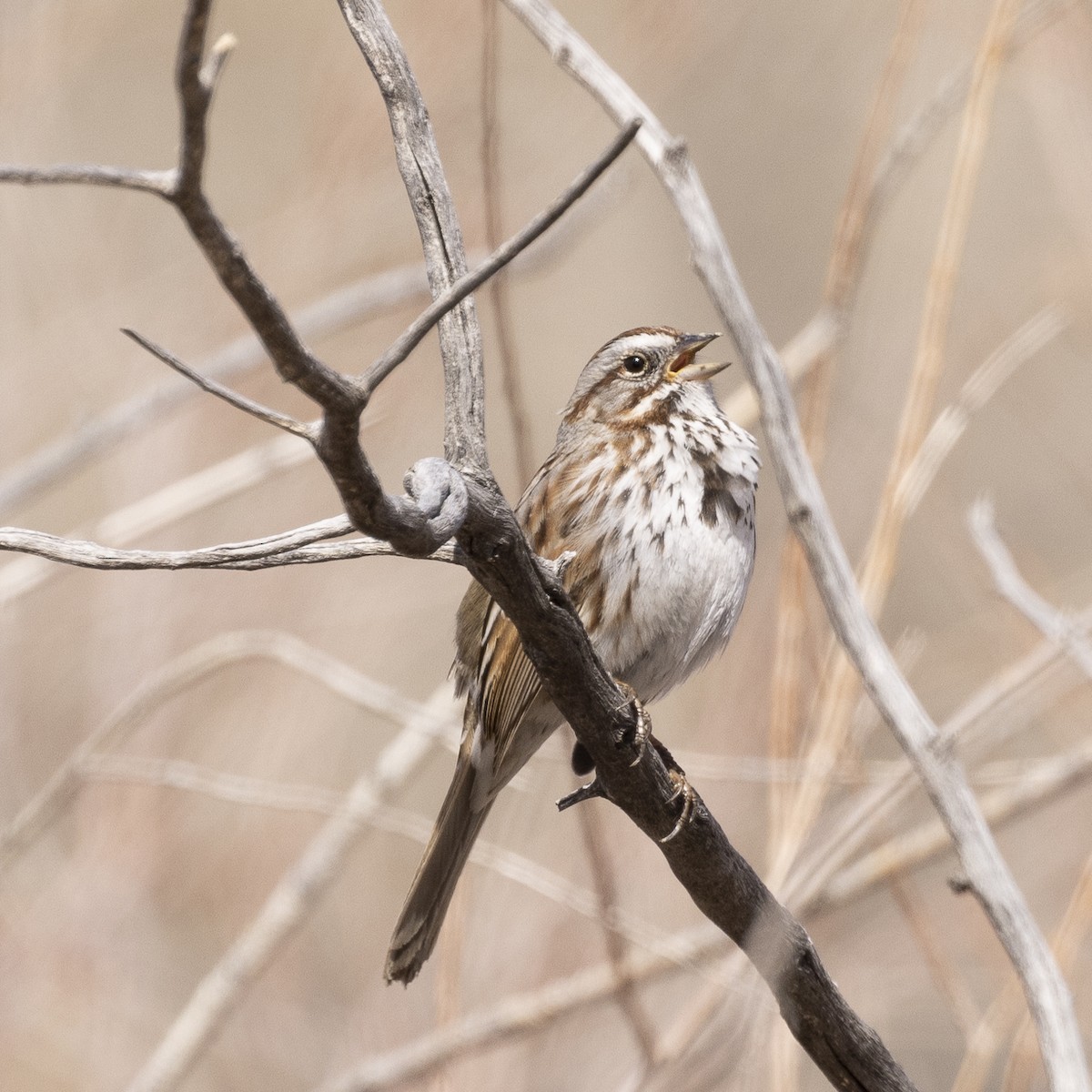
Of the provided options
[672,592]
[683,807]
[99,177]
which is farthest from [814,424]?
[99,177]

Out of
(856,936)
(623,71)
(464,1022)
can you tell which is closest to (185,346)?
(623,71)

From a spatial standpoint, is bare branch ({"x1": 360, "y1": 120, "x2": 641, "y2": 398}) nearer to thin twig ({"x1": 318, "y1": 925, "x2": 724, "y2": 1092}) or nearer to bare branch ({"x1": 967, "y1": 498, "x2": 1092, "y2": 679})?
bare branch ({"x1": 967, "y1": 498, "x2": 1092, "y2": 679})

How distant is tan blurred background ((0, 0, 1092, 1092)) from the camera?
12.9 feet

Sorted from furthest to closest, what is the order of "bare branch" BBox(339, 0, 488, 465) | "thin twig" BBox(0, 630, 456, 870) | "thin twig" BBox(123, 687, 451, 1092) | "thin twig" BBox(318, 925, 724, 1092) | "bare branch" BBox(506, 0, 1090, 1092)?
1. "thin twig" BBox(123, 687, 451, 1092)
2. "thin twig" BBox(0, 630, 456, 870)
3. "thin twig" BBox(318, 925, 724, 1092)
4. "bare branch" BBox(506, 0, 1090, 1092)
5. "bare branch" BBox(339, 0, 488, 465)

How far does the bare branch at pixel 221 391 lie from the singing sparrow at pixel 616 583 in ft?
4.99

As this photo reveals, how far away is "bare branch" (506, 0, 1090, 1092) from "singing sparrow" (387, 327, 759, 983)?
2.14ft

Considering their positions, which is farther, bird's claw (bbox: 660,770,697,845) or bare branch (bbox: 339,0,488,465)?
bird's claw (bbox: 660,770,697,845)

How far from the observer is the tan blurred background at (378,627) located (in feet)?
12.9

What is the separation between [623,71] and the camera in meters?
4.39

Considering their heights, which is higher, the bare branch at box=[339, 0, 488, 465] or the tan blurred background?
the tan blurred background

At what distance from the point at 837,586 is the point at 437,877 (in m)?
1.26

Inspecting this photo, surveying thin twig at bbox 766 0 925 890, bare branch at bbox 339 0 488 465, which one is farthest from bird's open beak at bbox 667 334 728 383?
bare branch at bbox 339 0 488 465

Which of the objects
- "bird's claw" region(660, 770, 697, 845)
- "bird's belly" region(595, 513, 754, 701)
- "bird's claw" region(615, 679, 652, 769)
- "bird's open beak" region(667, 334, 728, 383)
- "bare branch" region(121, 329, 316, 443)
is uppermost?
"bird's open beak" region(667, 334, 728, 383)

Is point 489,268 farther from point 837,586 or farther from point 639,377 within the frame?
point 639,377
